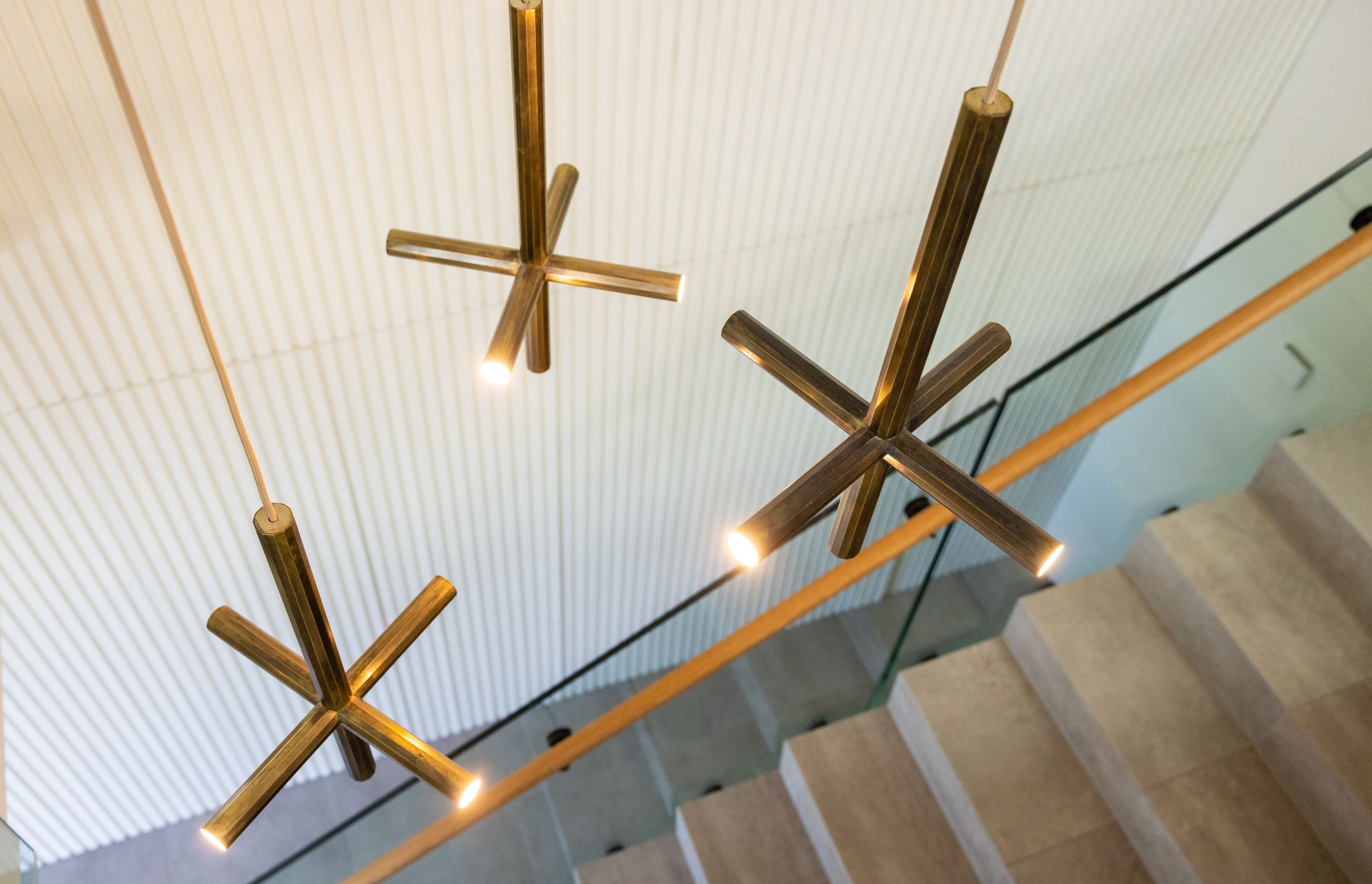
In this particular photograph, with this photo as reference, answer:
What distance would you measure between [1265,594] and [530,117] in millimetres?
2656

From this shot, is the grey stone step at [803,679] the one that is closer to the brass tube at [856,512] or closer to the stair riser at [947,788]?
the stair riser at [947,788]

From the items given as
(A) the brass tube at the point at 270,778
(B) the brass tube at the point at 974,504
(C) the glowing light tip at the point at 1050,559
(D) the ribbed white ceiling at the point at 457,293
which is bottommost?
(C) the glowing light tip at the point at 1050,559

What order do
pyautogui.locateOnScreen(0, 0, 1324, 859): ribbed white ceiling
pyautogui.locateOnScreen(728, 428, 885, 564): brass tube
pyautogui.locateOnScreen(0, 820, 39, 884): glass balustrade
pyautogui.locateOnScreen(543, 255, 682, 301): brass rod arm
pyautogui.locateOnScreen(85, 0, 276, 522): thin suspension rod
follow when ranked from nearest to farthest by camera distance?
pyautogui.locateOnScreen(85, 0, 276, 522): thin suspension rod < pyautogui.locateOnScreen(728, 428, 885, 564): brass tube < pyautogui.locateOnScreen(543, 255, 682, 301): brass rod arm < pyautogui.locateOnScreen(0, 820, 39, 884): glass balustrade < pyautogui.locateOnScreen(0, 0, 1324, 859): ribbed white ceiling

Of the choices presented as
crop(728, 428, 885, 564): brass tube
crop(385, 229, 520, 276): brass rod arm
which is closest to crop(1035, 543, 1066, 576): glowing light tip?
crop(728, 428, 885, 564): brass tube

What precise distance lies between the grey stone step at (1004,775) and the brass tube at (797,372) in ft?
6.39

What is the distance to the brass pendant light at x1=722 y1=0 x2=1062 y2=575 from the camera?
1121mm

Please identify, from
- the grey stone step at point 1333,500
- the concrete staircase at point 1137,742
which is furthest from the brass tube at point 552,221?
the grey stone step at point 1333,500

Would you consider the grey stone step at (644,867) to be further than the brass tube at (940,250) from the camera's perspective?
Yes

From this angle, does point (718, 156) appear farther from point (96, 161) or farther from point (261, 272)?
point (96, 161)

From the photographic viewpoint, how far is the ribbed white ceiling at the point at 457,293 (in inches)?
99.2

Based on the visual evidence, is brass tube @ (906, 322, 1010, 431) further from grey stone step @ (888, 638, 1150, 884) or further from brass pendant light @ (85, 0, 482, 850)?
grey stone step @ (888, 638, 1150, 884)

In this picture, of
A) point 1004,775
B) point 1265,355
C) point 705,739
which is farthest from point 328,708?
point 1265,355

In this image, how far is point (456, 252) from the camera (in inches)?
67.4

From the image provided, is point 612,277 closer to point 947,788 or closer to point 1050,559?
point 1050,559
